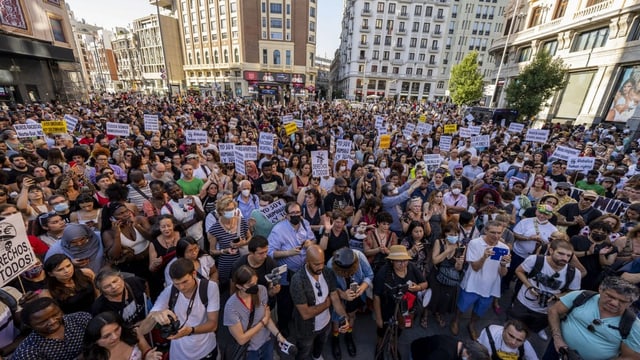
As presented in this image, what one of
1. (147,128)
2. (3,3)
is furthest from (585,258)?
(3,3)

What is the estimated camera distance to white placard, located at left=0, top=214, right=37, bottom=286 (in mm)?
2364

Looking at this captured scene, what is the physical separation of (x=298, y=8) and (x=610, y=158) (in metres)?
49.4

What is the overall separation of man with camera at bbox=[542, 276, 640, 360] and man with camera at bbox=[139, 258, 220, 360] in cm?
344

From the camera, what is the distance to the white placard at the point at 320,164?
17.8ft

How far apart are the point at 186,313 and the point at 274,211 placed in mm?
1847

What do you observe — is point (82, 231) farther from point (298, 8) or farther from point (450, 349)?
point (298, 8)

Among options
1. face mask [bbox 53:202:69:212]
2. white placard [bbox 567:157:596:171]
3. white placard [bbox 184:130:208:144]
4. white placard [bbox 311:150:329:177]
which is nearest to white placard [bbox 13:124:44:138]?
white placard [bbox 184:130:208:144]

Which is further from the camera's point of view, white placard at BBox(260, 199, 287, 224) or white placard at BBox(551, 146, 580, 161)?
white placard at BBox(551, 146, 580, 161)

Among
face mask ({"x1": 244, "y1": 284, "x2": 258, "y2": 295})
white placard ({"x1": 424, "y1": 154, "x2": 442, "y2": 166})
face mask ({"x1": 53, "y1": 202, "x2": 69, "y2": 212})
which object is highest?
white placard ({"x1": 424, "y1": 154, "x2": 442, "y2": 166})

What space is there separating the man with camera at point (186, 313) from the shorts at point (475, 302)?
11.2 ft

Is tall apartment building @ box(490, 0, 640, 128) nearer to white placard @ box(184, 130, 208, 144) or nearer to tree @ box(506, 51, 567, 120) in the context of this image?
tree @ box(506, 51, 567, 120)

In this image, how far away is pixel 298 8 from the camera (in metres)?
45.9

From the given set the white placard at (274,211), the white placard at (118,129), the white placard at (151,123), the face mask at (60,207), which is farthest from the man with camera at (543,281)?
the white placard at (151,123)

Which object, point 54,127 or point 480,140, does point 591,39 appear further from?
point 54,127
